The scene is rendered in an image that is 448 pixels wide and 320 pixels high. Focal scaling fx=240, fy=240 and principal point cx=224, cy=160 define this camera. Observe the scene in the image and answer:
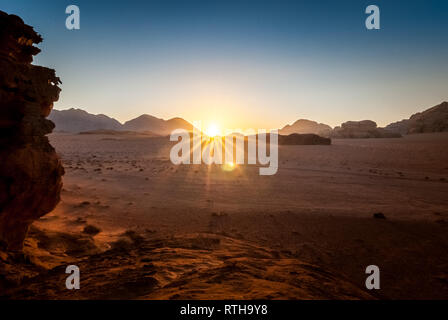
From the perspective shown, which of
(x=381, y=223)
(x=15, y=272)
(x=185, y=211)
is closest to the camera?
(x=15, y=272)

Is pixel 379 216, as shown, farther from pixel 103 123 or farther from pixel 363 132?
pixel 103 123

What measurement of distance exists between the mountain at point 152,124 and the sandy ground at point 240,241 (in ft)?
413

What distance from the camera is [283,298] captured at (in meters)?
2.32

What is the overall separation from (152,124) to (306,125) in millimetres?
104866

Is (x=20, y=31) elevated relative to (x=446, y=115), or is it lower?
lower

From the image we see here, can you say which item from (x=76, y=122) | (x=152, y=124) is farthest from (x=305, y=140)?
(x=76, y=122)

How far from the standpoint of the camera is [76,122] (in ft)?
378

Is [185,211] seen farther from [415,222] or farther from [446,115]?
[446,115]

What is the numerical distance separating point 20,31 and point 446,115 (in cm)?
6740

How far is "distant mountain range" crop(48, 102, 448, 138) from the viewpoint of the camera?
52406 millimetres

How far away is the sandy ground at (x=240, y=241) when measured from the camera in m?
2.96
